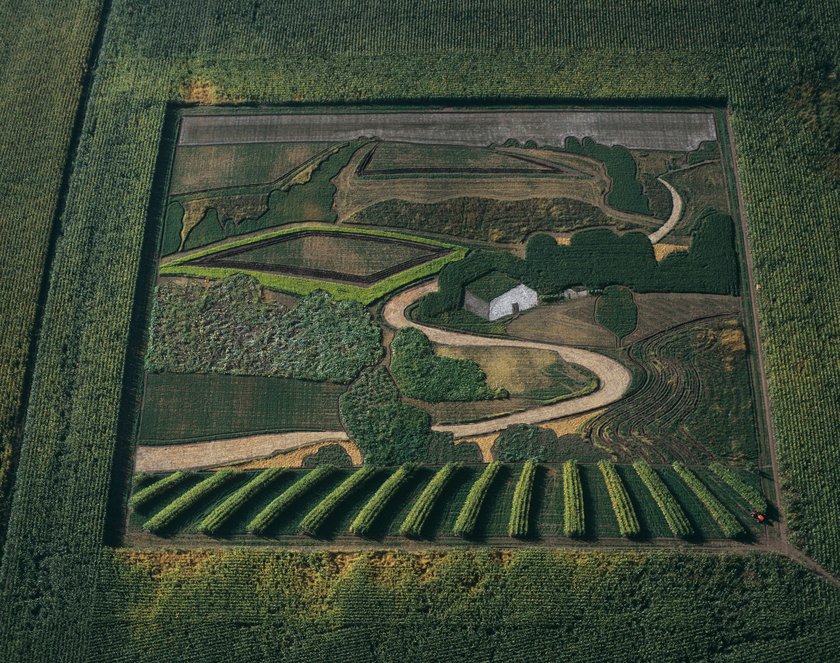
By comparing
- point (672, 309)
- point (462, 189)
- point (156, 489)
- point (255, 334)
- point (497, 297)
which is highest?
point (462, 189)

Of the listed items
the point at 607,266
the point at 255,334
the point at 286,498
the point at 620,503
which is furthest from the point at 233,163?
the point at 620,503

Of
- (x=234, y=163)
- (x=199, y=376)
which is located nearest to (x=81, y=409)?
(x=199, y=376)

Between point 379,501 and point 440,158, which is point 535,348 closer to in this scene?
point 379,501

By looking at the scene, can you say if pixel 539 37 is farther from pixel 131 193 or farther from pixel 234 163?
pixel 131 193

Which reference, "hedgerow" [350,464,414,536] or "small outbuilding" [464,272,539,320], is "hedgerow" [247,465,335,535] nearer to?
"hedgerow" [350,464,414,536]

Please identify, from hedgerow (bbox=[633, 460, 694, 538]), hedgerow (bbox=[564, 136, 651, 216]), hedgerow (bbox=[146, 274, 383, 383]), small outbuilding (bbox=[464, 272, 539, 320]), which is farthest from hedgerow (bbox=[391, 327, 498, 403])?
hedgerow (bbox=[564, 136, 651, 216])

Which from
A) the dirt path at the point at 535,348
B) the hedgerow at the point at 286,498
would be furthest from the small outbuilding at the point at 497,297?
the hedgerow at the point at 286,498

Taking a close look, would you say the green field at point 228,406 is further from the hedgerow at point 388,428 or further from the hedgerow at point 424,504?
the hedgerow at point 424,504
